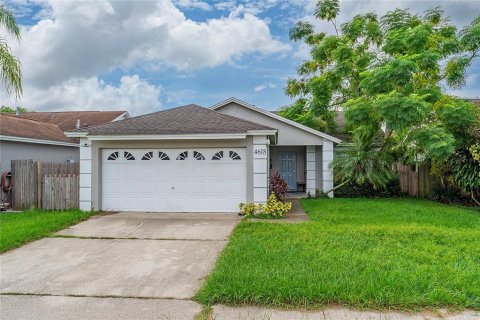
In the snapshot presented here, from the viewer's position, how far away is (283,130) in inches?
627

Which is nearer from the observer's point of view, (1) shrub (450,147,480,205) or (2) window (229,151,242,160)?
(2) window (229,151,242,160)

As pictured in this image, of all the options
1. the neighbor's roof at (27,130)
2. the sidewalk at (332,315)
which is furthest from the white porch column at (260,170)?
the neighbor's roof at (27,130)

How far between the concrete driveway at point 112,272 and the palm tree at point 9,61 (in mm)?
4762

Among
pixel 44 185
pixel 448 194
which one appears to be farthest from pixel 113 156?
pixel 448 194

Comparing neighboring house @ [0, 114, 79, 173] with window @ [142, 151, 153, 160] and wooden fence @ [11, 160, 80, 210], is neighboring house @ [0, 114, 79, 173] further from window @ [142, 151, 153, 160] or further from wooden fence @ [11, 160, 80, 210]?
window @ [142, 151, 153, 160]

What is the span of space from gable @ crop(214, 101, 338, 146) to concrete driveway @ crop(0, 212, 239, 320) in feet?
26.2

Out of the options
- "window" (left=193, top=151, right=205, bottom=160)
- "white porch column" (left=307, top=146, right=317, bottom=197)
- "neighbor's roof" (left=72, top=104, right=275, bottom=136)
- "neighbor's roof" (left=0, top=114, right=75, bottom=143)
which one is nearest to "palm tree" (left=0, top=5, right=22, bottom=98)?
"neighbor's roof" (left=72, top=104, right=275, bottom=136)

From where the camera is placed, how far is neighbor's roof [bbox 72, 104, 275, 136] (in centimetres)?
1062

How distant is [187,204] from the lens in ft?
36.1

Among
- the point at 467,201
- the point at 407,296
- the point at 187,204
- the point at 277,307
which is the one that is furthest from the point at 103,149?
the point at 467,201

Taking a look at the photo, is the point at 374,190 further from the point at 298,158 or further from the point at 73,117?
the point at 73,117

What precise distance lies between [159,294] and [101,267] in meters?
1.62

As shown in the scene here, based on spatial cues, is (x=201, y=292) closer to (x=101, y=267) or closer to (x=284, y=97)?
(x=101, y=267)

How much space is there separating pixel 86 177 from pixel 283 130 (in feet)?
28.3
